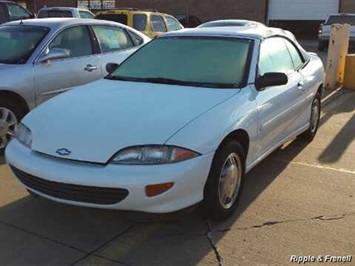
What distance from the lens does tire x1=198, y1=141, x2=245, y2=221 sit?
380cm

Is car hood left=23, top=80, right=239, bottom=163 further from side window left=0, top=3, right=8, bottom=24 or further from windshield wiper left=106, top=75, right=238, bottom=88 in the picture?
side window left=0, top=3, right=8, bottom=24

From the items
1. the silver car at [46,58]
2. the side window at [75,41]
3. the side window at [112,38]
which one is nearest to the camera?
the silver car at [46,58]

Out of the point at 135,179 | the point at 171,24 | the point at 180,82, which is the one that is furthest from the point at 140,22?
the point at 135,179

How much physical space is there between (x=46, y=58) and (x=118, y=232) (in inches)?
119

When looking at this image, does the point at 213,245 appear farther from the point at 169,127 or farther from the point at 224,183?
the point at 169,127

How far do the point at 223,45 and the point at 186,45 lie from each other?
0.38 metres

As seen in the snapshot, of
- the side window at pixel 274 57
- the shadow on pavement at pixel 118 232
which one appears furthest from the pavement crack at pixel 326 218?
the side window at pixel 274 57

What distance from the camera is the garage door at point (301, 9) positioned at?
29.1 m

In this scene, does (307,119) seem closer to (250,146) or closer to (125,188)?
(250,146)

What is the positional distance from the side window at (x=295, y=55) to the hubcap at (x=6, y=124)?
10.7 ft

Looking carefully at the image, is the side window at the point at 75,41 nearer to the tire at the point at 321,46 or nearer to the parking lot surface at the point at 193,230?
the parking lot surface at the point at 193,230

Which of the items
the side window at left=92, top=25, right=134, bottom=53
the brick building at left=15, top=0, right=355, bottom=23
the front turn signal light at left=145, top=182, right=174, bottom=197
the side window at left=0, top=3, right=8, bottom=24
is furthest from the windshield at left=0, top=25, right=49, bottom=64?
the brick building at left=15, top=0, right=355, bottom=23

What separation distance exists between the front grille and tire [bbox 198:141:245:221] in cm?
70

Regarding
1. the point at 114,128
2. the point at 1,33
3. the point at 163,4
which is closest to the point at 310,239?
the point at 114,128
